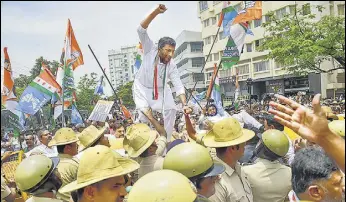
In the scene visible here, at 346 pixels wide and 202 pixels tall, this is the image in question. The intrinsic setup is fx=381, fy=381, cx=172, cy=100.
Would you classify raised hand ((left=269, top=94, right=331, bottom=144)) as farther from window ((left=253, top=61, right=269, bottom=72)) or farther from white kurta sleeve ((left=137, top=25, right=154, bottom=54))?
window ((left=253, top=61, right=269, bottom=72))

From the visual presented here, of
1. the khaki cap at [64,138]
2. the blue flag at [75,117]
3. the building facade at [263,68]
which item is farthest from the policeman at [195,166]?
the building facade at [263,68]

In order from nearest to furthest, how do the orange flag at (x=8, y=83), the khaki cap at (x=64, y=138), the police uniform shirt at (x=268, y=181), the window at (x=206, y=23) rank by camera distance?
the police uniform shirt at (x=268, y=181) < the khaki cap at (x=64, y=138) < the orange flag at (x=8, y=83) < the window at (x=206, y=23)

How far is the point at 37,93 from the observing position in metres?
8.95

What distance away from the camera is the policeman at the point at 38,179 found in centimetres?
291

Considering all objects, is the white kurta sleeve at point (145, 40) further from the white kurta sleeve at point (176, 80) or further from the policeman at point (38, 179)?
the policeman at point (38, 179)

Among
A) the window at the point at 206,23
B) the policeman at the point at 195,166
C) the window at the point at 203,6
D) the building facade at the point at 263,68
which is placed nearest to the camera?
the policeman at the point at 195,166

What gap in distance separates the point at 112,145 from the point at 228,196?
2.34 metres

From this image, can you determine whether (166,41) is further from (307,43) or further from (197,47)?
(197,47)

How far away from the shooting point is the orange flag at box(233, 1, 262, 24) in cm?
820

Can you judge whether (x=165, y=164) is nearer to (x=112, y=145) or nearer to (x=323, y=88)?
(x=112, y=145)

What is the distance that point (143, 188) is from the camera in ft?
6.02

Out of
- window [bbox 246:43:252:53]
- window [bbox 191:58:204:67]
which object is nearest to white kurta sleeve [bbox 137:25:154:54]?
window [bbox 246:43:252:53]

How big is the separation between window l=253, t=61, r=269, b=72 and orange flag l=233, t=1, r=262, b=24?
92.3ft

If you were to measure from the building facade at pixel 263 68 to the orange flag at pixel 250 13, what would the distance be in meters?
15.1
